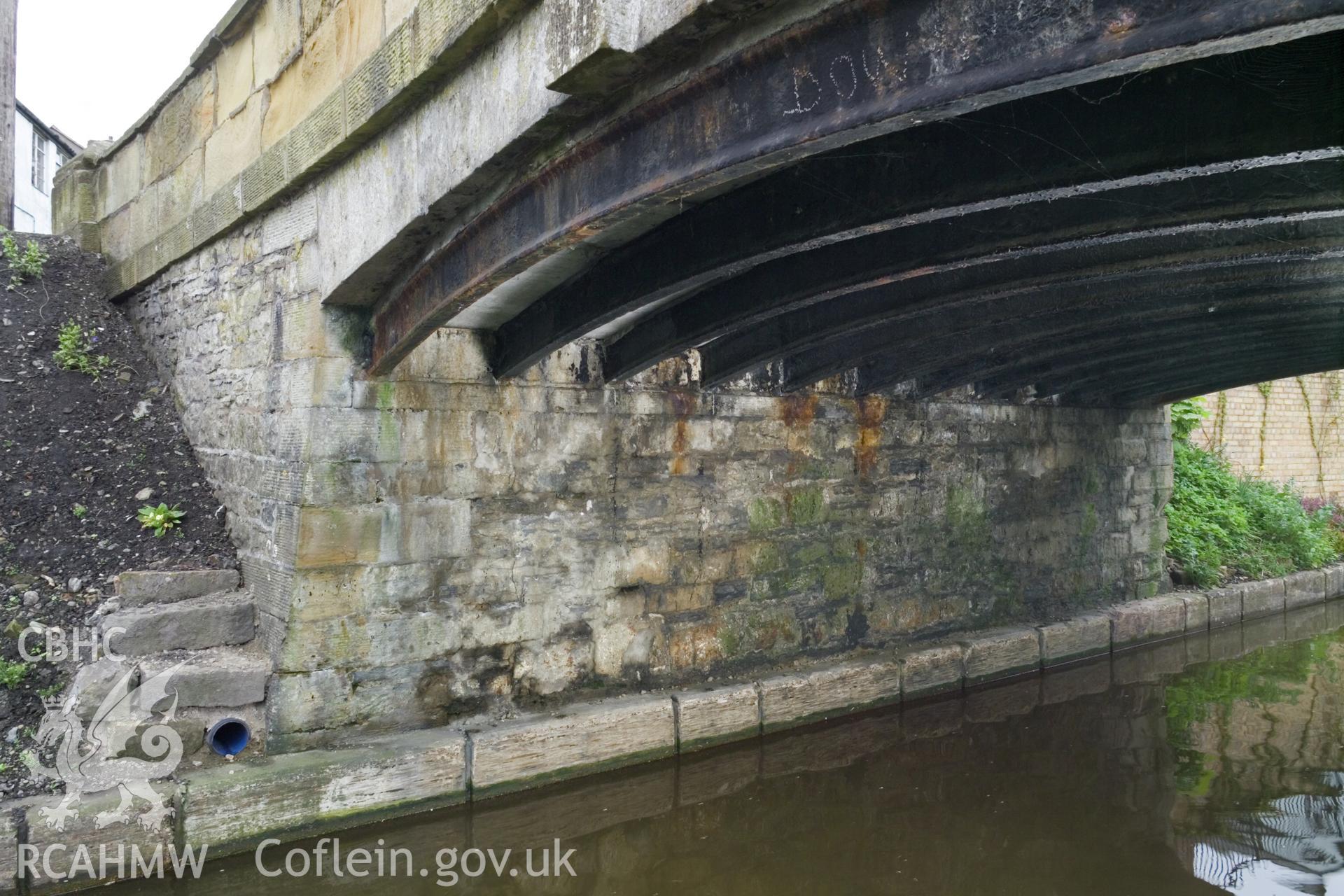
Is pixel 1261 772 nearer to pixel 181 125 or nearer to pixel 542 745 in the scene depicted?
pixel 542 745

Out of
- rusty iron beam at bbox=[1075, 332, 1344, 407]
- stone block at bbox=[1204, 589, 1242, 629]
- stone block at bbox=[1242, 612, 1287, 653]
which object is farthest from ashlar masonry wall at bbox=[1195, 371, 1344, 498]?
rusty iron beam at bbox=[1075, 332, 1344, 407]

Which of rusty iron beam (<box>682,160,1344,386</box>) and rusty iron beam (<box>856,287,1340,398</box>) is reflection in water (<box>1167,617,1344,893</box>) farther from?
rusty iron beam (<box>682,160,1344,386</box>)

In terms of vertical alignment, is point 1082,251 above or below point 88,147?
below

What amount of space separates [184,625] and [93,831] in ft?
3.61

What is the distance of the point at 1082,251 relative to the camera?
13.6 feet

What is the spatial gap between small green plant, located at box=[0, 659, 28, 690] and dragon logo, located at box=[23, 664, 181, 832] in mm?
172

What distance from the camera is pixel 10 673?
4.15 meters

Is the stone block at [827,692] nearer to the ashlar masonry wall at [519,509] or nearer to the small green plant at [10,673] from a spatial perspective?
the ashlar masonry wall at [519,509]

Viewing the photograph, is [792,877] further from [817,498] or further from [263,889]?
[817,498]

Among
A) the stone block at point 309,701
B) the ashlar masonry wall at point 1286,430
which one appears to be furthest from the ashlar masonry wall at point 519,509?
the ashlar masonry wall at point 1286,430

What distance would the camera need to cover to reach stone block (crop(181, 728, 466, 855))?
3945 mm

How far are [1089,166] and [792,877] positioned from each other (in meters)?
3.11

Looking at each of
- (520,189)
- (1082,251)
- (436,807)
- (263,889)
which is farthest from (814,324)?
(263,889)

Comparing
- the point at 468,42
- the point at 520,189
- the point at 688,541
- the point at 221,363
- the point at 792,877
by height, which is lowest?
the point at 792,877
